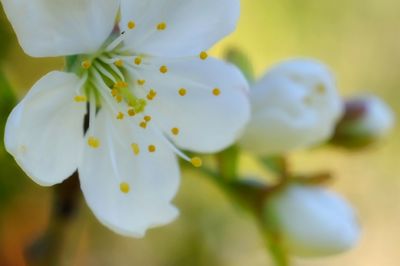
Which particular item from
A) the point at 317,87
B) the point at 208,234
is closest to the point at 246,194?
the point at 317,87

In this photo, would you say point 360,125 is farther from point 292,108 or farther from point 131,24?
point 131,24

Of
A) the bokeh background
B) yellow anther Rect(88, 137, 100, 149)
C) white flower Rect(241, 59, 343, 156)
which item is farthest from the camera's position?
the bokeh background

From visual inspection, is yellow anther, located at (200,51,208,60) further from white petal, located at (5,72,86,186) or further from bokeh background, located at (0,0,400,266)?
bokeh background, located at (0,0,400,266)

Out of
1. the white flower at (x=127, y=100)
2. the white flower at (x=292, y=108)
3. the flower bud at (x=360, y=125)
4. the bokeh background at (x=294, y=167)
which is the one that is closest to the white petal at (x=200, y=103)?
the white flower at (x=127, y=100)

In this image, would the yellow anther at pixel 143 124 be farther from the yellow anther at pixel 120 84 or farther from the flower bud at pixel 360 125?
the flower bud at pixel 360 125

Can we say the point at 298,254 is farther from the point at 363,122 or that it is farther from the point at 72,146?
the point at 72,146

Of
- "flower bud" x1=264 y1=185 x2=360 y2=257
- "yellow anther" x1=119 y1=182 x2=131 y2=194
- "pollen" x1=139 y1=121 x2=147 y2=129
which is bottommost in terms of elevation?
"flower bud" x1=264 y1=185 x2=360 y2=257

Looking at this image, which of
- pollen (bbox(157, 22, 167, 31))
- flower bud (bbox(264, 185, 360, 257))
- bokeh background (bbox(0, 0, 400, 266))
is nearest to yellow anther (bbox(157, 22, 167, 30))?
pollen (bbox(157, 22, 167, 31))
